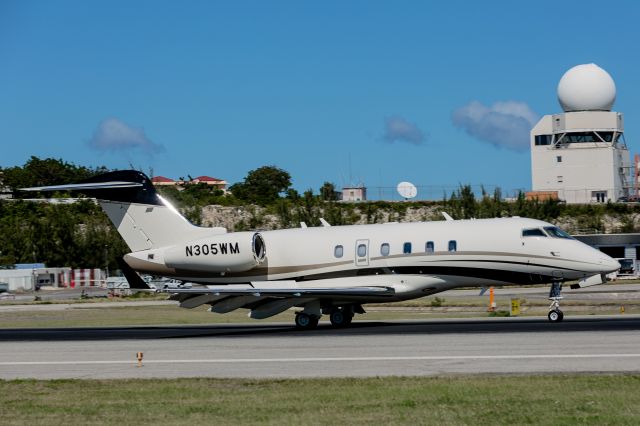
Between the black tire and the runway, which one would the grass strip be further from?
the black tire

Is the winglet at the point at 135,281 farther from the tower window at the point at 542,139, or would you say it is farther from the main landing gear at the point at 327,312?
the tower window at the point at 542,139

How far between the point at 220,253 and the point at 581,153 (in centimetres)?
9464

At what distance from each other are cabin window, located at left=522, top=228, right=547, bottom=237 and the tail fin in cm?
1042

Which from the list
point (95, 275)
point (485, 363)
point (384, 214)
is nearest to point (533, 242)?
point (485, 363)

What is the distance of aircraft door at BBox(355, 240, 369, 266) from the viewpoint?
109 ft

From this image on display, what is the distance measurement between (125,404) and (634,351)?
425 inches

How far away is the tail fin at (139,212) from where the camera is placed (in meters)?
35.6

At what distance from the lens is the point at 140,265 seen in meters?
35.5

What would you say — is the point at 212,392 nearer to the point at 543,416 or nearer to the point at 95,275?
the point at 543,416

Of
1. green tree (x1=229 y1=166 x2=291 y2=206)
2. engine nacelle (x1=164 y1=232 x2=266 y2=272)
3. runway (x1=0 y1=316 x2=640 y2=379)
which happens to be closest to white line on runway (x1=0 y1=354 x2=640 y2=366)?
runway (x1=0 y1=316 x2=640 y2=379)

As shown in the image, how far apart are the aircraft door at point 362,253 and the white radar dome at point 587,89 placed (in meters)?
80.6

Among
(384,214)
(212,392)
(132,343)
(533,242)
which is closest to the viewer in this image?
(212,392)

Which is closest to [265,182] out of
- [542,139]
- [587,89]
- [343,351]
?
[542,139]

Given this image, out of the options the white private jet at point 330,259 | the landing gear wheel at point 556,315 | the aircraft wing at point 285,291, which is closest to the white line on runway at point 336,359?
the aircraft wing at point 285,291
